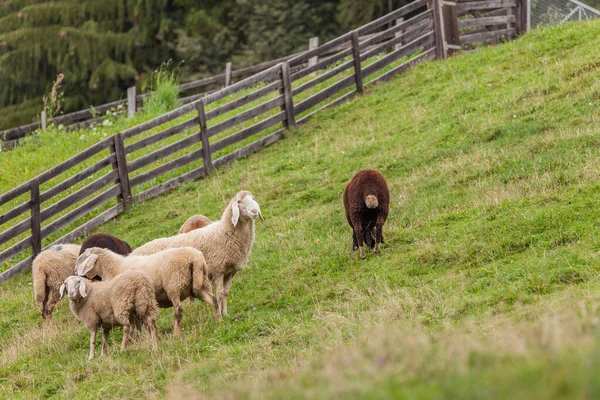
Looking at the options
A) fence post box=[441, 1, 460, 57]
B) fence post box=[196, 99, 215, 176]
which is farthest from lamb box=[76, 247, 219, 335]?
fence post box=[441, 1, 460, 57]

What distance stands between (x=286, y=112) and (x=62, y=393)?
36.6 ft

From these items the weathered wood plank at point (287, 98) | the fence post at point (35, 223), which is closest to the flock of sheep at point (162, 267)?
the fence post at point (35, 223)

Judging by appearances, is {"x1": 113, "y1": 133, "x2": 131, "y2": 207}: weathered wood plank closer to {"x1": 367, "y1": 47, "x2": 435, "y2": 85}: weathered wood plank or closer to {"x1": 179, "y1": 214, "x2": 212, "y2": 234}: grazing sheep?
{"x1": 179, "y1": 214, "x2": 212, "y2": 234}: grazing sheep

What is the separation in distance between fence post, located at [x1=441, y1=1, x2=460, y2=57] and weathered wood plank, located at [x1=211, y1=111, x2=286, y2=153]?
526cm

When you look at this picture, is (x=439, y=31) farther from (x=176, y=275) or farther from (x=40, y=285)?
(x=176, y=275)

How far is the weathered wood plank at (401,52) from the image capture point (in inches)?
778

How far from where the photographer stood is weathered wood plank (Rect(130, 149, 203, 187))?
624 inches

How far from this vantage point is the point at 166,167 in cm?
1623

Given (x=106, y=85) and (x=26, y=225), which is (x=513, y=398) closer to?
(x=26, y=225)

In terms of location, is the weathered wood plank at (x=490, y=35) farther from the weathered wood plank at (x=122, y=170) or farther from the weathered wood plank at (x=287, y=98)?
the weathered wood plank at (x=122, y=170)

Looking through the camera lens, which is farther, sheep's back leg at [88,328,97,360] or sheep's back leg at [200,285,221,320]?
sheep's back leg at [200,285,221,320]

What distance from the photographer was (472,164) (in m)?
12.1

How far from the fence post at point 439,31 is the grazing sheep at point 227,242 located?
469 inches

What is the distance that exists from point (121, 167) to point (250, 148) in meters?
2.94
